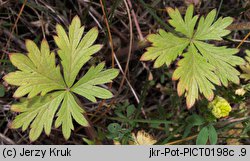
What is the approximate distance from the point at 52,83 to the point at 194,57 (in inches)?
26.7

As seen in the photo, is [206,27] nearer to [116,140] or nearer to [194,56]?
[194,56]

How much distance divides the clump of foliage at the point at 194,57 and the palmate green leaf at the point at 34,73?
44 cm

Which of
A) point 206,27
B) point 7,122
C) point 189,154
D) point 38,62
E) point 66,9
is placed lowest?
point 189,154

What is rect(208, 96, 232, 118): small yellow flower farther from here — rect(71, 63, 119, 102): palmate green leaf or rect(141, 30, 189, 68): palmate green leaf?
rect(71, 63, 119, 102): palmate green leaf

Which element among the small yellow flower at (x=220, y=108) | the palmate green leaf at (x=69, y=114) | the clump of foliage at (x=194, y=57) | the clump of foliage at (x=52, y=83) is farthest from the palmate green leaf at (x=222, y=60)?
the palmate green leaf at (x=69, y=114)

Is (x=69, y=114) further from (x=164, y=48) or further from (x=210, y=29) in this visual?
(x=210, y=29)

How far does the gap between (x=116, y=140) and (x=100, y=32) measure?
0.72 meters

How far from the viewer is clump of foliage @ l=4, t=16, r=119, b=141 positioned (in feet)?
5.42

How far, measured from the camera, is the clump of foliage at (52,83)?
1652 mm

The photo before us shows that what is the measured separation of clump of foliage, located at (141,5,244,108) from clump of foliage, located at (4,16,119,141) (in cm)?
25

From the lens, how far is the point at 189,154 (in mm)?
1978

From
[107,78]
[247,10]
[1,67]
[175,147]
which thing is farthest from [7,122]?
[247,10]

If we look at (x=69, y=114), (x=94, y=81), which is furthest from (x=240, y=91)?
(x=69, y=114)

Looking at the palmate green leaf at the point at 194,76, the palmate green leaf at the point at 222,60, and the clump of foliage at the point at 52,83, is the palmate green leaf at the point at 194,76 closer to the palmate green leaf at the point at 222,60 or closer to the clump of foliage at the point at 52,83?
the palmate green leaf at the point at 222,60
